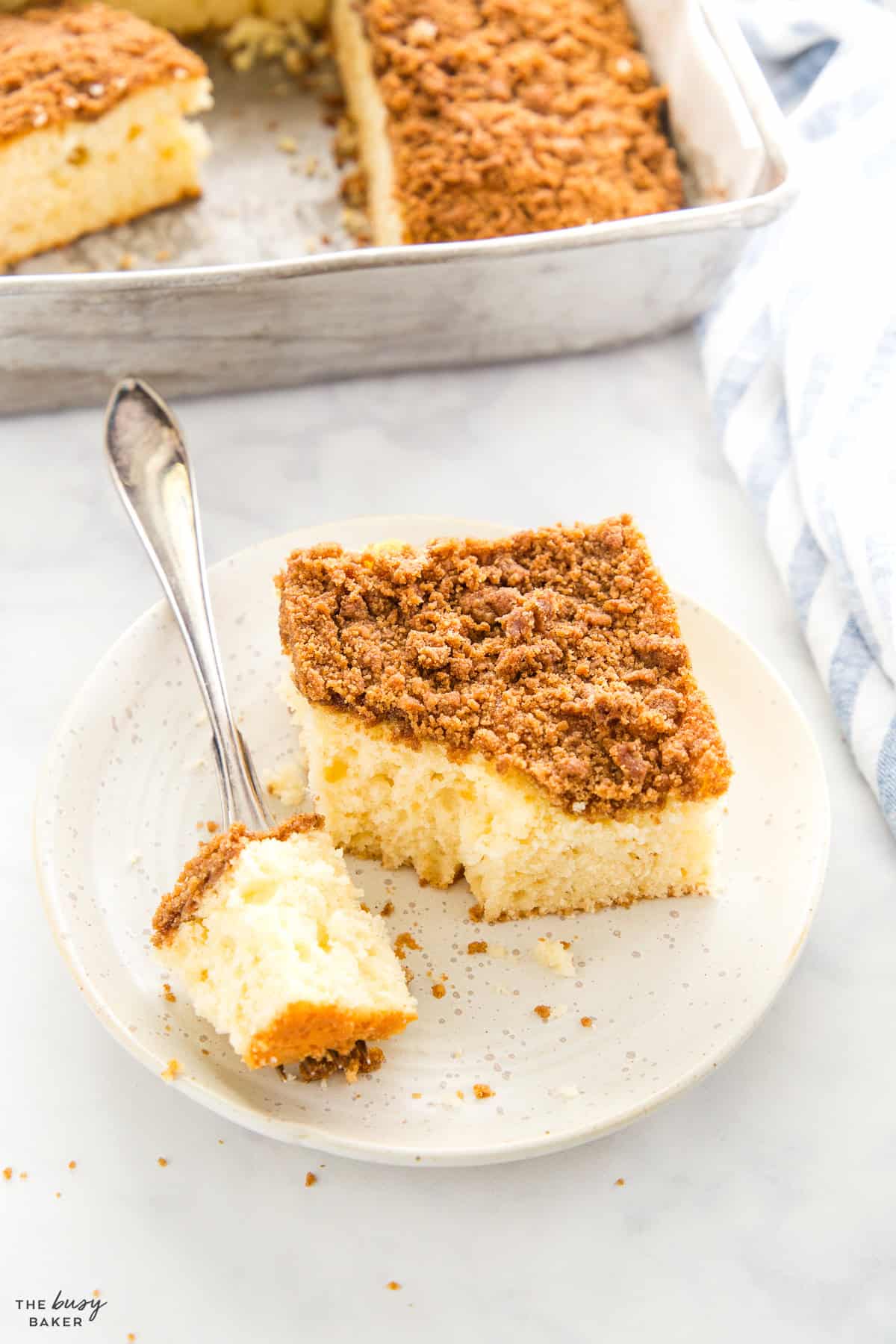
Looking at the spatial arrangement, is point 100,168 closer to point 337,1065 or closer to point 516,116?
point 516,116

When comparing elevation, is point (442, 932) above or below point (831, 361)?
below

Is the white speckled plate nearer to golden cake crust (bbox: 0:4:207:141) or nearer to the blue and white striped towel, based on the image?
the blue and white striped towel

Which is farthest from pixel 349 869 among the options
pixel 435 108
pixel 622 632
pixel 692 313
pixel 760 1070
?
pixel 435 108

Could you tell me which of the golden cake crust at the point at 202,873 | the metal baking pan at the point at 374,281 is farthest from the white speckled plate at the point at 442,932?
the metal baking pan at the point at 374,281

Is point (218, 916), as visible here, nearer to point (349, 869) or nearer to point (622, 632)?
point (349, 869)

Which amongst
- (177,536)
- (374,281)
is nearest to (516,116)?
(374,281)

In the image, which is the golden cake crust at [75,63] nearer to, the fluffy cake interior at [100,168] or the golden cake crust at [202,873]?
the fluffy cake interior at [100,168]

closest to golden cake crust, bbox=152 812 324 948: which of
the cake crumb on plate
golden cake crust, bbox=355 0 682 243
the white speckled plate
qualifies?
Answer: the white speckled plate
